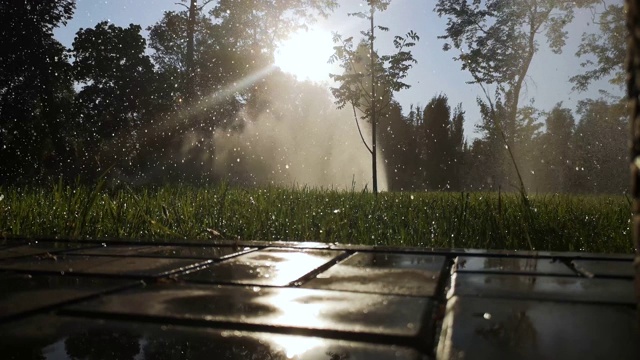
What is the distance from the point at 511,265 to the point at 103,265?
1474mm

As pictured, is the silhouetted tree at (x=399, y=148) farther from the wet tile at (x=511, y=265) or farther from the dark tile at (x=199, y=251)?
the wet tile at (x=511, y=265)

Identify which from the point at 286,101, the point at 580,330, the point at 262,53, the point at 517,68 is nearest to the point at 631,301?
the point at 580,330

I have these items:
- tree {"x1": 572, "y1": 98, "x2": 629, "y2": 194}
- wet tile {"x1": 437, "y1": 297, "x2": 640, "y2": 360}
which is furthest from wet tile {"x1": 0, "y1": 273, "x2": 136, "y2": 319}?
tree {"x1": 572, "y1": 98, "x2": 629, "y2": 194}

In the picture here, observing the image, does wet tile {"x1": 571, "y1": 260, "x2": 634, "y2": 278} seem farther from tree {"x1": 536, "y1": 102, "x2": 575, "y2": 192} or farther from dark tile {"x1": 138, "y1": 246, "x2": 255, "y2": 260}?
tree {"x1": 536, "y1": 102, "x2": 575, "y2": 192}

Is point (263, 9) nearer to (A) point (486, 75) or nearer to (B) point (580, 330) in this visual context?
(A) point (486, 75)

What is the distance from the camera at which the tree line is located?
658 inches

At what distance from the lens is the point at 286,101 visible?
28.0 metres

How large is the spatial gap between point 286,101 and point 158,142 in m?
11.4

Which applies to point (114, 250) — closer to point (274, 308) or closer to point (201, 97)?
point (274, 308)

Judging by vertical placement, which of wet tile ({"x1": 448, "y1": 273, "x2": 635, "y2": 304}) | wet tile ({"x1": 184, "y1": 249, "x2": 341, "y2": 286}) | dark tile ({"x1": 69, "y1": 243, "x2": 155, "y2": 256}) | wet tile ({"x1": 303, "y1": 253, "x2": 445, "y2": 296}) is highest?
dark tile ({"x1": 69, "y1": 243, "x2": 155, "y2": 256})

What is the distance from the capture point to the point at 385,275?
1768mm

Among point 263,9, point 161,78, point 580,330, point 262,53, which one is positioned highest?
point 263,9

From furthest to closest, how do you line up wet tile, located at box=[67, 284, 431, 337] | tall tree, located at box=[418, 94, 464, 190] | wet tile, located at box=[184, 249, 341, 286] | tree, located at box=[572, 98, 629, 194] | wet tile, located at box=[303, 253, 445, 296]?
tree, located at box=[572, 98, 629, 194] < tall tree, located at box=[418, 94, 464, 190] < wet tile, located at box=[184, 249, 341, 286] < wet tile, located at box=[303, 253, 445, 296] < wet tile, located at box=[67, 284, 431, 337]

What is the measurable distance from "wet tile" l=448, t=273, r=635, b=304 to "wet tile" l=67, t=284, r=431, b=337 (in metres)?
0.26
